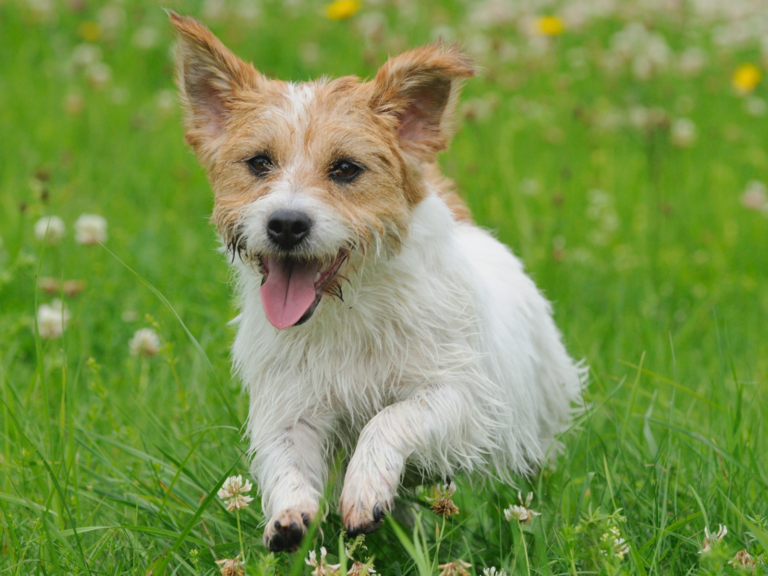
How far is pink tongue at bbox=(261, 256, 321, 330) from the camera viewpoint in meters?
3.03

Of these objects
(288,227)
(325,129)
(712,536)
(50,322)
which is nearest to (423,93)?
(325,129)

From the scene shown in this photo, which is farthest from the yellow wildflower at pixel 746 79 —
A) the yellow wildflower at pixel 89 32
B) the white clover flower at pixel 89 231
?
the yellow wildflower at pixel 89 32

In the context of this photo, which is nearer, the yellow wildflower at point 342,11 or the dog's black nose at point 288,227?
the dog's black nose at point 288,227

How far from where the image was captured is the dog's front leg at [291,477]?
8.71 feet

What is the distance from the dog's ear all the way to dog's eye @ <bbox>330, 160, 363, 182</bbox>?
0.28 metres

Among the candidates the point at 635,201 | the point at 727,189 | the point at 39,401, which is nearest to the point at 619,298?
the point at 635,201

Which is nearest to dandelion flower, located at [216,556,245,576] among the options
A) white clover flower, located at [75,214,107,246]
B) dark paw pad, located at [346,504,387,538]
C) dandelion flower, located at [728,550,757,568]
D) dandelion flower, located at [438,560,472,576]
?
dark paw pad, located at [346,504,387,538]

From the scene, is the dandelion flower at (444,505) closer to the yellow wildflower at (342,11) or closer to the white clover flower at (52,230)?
the white clover flower at (52,230)

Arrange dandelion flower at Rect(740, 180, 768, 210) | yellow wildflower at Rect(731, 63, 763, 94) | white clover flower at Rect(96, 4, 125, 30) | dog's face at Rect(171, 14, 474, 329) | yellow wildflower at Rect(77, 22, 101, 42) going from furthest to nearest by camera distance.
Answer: white clover flower at Rect(96, 4, 125, 30) < yellow wildflower at Rect(77, 22, 101, 42) < yellow wildflower at Rect(731, 63, 763, 94) < dandelion flower at Rect(740, 180, 768, 210) < dog's face at Rect(171, 14, 474, 329)

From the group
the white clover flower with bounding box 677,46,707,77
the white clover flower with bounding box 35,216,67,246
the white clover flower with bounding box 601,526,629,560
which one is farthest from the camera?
the white clover flower with bounding box 677,46,707,77

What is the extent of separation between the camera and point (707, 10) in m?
11.4

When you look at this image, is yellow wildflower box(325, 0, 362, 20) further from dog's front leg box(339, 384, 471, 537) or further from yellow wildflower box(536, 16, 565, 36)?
dog's front leg box(339, 384, 471, 537)

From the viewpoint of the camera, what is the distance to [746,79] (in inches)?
358

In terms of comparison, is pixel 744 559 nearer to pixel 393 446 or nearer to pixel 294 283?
pixel 393 446
